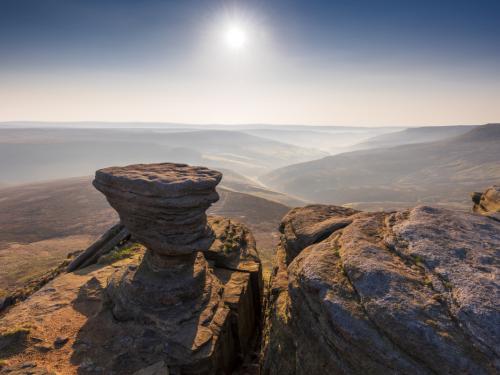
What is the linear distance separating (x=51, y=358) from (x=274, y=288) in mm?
9423

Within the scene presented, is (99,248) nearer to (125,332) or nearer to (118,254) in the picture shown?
(118,254)

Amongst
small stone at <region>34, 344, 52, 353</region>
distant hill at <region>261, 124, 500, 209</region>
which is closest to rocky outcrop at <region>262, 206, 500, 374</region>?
small stone at <region>34, 344, 52, 353</region>

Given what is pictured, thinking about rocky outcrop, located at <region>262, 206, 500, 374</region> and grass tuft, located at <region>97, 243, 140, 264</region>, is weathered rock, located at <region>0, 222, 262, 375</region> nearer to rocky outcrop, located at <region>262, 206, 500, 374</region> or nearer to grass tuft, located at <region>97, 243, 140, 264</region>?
rocky outcrop, located at <region>262, 206, 500, 374</region>

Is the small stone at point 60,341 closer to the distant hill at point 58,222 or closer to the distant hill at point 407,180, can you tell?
the distant hill at point 58,222

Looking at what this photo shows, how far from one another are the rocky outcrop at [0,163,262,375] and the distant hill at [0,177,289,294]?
65.7ft

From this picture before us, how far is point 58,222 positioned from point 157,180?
58.4 metres

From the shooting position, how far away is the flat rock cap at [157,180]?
38.6 feet

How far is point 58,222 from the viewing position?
2270 inches

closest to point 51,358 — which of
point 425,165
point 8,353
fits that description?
point 8,353

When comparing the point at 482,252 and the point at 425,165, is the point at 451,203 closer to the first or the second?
the point at 425,165

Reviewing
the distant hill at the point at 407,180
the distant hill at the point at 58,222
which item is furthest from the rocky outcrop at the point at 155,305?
the distant hill at the point at 407,180

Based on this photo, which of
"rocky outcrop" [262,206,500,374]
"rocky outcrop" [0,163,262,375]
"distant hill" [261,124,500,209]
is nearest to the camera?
"rocky outcrop" [262,206,500,374]

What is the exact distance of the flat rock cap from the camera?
38.6 feet

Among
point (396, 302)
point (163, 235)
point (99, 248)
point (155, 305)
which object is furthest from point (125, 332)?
point (396, 302)
